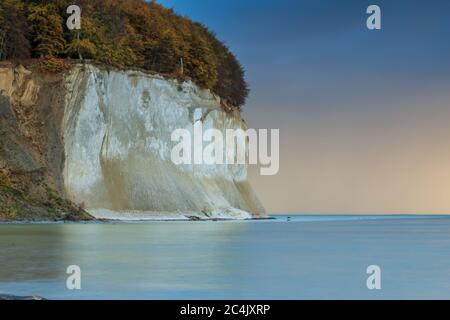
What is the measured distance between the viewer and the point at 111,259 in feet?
76.6

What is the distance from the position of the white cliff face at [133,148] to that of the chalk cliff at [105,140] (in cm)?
8

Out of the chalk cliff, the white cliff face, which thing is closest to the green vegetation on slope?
the white cliff face

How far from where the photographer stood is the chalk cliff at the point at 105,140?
5253cm

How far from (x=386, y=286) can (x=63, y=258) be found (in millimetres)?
10716

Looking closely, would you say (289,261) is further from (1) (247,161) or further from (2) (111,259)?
(1) (247,161)

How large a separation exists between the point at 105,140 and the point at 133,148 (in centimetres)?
295

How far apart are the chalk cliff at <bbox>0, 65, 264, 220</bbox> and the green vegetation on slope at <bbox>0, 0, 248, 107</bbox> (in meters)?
2.68

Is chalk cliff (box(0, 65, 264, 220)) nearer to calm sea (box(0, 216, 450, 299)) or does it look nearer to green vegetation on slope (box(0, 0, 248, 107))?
green vegetation on slope (box(0, 0, 248, 107))

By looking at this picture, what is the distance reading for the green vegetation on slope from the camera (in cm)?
Answer: 5778

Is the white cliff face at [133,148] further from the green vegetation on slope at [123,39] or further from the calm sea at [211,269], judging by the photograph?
the calm sea at [211,269]

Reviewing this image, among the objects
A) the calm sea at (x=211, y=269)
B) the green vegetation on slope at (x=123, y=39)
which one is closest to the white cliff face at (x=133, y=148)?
the green vegetation on slope at (x=123, y=39)

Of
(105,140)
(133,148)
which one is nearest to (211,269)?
(105,140)

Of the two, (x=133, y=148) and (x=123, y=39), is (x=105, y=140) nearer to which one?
(x=133, y=148)
